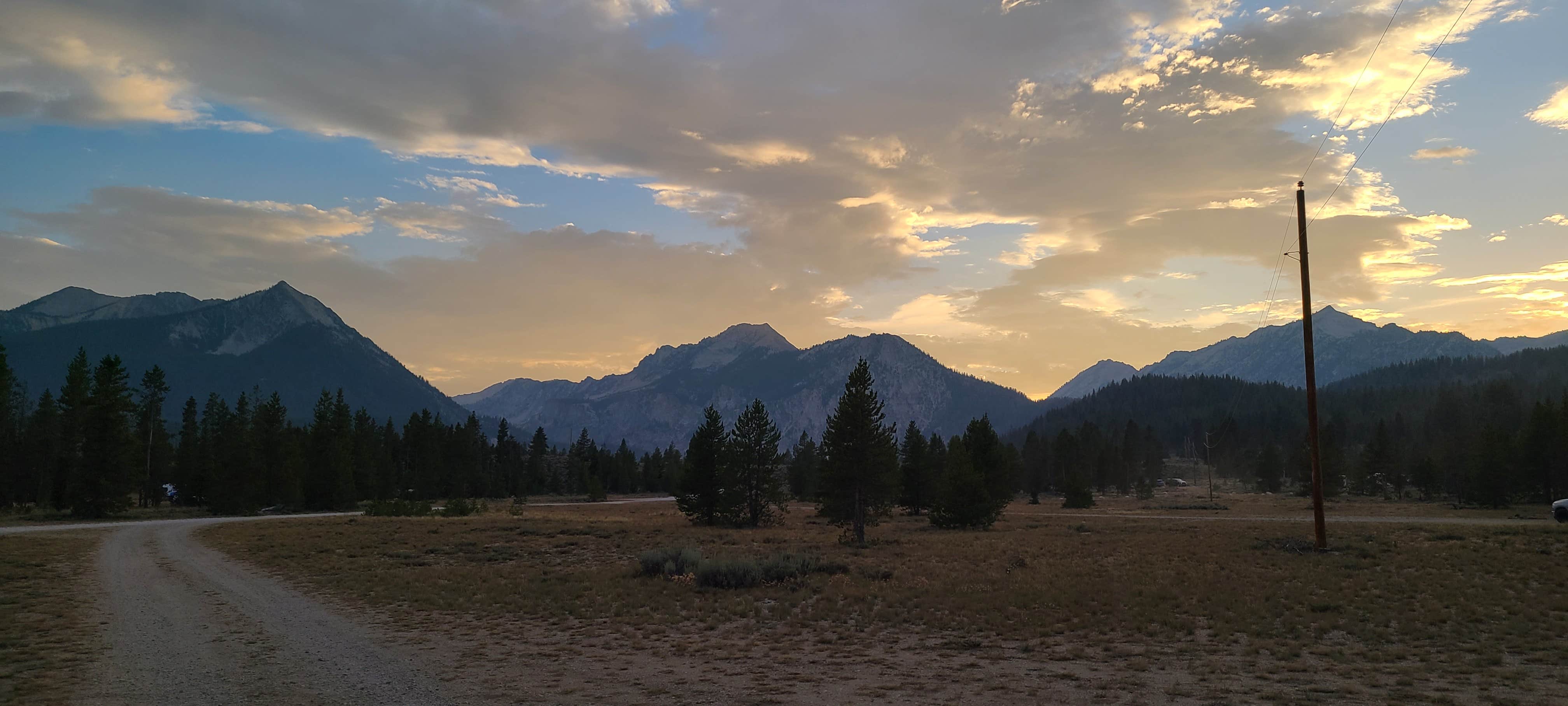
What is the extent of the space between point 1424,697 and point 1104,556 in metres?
20.9

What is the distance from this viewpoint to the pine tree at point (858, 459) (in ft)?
132

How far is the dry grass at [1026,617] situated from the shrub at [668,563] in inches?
53.3

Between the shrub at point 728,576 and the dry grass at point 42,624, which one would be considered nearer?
the dry grass at point 42,624

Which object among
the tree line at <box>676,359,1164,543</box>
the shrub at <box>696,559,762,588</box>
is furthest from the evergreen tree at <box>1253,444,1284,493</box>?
the shrub at <box>696,559,762,588</box>

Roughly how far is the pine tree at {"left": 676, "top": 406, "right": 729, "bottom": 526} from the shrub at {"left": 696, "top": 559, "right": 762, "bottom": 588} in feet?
101

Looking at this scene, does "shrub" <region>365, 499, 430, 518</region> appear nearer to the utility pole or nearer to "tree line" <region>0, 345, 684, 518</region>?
"tree line" <region>0, 345, 684, 518</region>

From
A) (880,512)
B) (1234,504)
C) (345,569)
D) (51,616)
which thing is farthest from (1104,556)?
(1234,504)

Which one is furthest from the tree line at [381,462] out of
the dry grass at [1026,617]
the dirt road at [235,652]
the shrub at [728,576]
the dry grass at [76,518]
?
the dirt road at [235,652]

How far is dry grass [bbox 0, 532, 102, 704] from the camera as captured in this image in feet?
39.8

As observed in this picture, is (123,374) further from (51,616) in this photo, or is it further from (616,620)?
(616,620)

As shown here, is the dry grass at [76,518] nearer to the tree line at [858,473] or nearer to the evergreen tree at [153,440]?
the evergreen tree at [153,440]

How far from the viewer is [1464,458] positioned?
7281 centimetres

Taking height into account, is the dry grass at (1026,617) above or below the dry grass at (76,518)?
above

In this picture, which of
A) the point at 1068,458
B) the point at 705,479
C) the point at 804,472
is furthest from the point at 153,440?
the point at 1068,458
